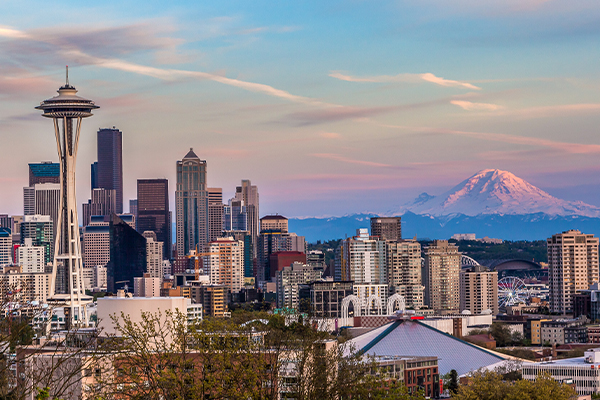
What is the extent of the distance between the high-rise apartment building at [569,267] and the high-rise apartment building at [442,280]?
61.9 ft

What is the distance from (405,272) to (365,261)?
648 cm

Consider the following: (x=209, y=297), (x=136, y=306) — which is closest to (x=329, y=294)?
(x=209, y=297)

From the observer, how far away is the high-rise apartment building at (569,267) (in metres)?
149

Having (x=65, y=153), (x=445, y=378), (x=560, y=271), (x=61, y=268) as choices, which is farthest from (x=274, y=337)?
(x=61, y=268)

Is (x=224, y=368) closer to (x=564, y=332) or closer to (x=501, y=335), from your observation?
(x=501, y=335)

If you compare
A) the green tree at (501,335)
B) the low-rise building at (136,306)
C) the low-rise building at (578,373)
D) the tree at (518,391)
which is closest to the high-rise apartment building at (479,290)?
the green tree at (501,335)

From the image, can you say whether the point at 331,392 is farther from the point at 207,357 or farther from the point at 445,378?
the point at 445,378

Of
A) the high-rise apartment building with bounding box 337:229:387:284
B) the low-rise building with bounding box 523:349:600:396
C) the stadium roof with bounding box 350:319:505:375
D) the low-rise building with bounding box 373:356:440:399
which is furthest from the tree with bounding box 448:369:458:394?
the high-rise apartment building with bounding box 337:229:387:284

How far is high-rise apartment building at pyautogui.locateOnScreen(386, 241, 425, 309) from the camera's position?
164375 millimetres

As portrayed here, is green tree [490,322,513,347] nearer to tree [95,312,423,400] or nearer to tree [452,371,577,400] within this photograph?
tree [452,371,577,400]

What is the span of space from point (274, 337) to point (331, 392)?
2120 mm

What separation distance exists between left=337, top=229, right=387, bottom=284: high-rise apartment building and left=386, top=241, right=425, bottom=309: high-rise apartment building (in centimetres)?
116

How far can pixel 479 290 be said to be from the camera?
16162 centimetres

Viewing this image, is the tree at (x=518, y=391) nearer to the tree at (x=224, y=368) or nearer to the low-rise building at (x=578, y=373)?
the tree at (x=224, y=368)
